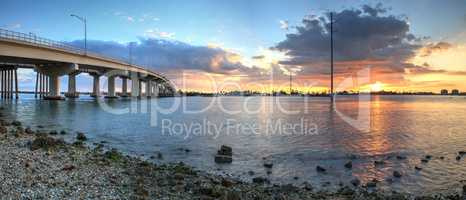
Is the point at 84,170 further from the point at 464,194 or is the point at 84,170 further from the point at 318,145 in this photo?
Result: the point at 318,145

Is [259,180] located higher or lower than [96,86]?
lower

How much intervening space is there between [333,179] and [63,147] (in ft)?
47.0

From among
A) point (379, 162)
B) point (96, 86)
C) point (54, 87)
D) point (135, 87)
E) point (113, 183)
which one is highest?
point (135, 87)

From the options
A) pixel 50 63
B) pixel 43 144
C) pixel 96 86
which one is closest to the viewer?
pixel 43 144

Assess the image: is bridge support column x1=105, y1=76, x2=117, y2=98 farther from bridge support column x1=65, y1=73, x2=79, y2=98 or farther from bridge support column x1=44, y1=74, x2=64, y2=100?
bridge support column x1=44, y1=74, x2=64, y2=100

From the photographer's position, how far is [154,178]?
13.9m

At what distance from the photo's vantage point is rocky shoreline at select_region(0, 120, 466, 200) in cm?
1068

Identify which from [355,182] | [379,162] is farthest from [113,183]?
[379,162]

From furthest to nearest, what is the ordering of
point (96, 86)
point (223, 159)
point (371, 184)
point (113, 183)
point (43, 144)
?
point (96, 86), point (223, 159), point (43, 144), point (371, 184), point (113, 183)

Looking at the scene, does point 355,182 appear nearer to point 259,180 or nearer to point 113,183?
point 259,180

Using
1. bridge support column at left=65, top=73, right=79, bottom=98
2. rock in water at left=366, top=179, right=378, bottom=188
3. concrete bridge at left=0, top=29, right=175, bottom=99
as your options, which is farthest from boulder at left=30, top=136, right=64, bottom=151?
bridge support column at left=65, top=73, right=79, bottom=98

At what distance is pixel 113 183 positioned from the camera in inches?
471

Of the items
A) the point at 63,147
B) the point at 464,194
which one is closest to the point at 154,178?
the point at 63,147

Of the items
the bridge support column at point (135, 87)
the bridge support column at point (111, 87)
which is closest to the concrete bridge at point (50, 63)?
the bridge support column at point (111, 87)
